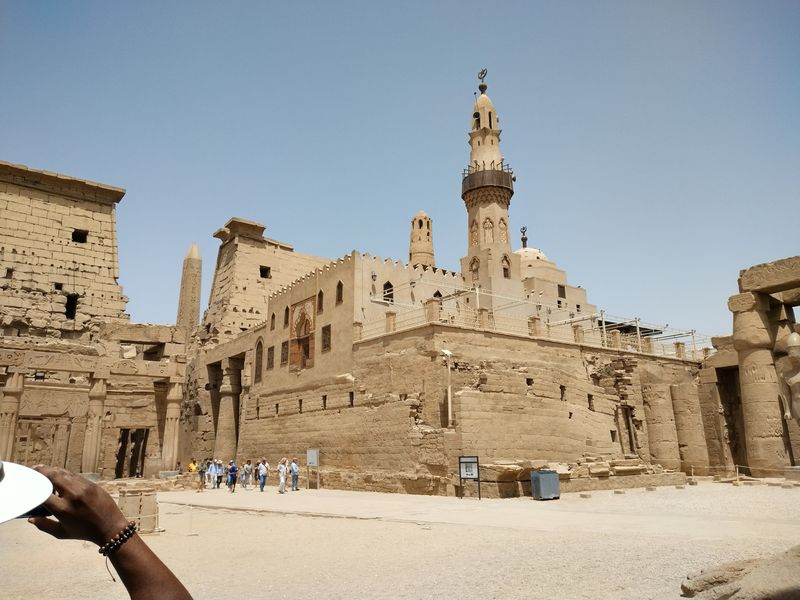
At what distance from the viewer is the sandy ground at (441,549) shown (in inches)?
225

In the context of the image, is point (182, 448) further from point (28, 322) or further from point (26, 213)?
point (26, 213)

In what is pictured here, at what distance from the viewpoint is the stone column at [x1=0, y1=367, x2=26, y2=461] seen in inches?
774

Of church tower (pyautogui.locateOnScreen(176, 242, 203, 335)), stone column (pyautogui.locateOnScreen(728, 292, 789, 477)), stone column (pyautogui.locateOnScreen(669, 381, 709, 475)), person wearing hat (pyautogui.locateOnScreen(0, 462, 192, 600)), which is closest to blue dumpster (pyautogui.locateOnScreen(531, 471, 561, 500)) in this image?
stone column (pyautogui.locateOnScreen(728, 292, 789, 477))

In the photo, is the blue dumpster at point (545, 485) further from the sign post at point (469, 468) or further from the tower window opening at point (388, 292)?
the tower window opening at point (388, 292)

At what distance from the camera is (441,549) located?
7598 mm

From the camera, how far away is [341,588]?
5727mm

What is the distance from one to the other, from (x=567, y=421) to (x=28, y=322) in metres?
22.2

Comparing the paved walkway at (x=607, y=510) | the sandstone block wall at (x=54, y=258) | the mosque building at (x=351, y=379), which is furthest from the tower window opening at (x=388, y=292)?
the sandstone block wall at (x=54, y=258)

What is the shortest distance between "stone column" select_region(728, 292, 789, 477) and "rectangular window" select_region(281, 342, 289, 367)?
710 inches

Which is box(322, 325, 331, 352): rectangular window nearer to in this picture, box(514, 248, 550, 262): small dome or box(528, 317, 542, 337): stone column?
box(528, 317, 542, 337): stone column

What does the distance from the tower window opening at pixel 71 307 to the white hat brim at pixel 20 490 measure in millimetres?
27198

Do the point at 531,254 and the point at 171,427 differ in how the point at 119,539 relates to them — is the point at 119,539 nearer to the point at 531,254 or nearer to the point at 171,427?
the point at 171,427

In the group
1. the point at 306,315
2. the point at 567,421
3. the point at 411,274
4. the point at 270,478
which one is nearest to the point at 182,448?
the point at 270,478

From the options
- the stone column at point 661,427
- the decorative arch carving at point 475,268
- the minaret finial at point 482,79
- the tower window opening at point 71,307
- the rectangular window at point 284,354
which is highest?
the minaret finial at point 482,79
